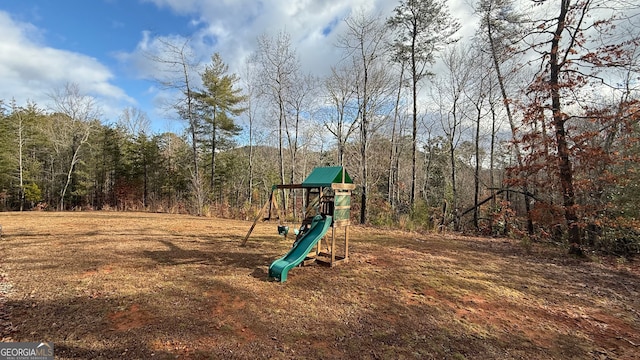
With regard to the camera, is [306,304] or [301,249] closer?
[306,304]

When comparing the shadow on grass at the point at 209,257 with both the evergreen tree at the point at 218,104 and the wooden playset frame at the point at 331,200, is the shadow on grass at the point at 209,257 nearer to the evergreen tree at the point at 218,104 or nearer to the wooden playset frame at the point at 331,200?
the wooden playset frame at the point at 331,200

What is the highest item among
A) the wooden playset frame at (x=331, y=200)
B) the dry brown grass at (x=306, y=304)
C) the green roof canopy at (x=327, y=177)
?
the green roof canopy at (x=327, y=177)

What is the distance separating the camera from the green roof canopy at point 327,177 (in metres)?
5.02

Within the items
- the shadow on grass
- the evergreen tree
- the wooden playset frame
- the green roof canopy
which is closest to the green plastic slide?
the wooden playset frame

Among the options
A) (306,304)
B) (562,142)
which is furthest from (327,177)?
(562,142)

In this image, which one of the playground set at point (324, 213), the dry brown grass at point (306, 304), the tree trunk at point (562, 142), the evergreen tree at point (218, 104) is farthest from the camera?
the evergreen tree at point (218, 104)

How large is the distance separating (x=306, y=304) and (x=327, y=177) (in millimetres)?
2382

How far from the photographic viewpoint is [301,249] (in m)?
4.72

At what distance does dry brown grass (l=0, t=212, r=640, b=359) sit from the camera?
2676 millimetres

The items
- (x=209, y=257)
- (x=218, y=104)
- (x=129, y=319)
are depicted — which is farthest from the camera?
(x=218, y=104)

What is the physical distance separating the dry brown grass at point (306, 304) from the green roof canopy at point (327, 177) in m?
1.64

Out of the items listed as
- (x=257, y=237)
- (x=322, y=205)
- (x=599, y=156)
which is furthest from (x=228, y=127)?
(x=599, y=156)

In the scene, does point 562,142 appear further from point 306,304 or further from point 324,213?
point 306,304

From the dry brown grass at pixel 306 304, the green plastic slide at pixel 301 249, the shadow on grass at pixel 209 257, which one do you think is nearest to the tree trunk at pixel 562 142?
the dry brown grass at pixel 306 304
